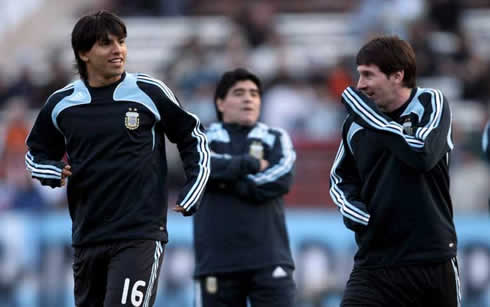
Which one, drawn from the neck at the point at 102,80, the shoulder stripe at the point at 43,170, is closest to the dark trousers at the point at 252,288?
the shoulder stripe at the point at 43,170

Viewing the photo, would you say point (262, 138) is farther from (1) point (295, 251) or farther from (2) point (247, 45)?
(2) point (247, 45)

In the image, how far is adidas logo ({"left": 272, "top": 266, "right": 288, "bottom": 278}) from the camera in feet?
28.9

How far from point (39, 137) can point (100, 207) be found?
2.35 feet

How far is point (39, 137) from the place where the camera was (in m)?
7.41

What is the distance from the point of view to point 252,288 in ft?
29.1

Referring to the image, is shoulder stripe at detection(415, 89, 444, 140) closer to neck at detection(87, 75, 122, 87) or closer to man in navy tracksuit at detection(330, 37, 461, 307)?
man in navy tracksuit at detection(330, 37, 461, 307)

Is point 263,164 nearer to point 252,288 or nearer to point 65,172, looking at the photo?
point 252,288

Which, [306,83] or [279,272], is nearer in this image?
[279,272]

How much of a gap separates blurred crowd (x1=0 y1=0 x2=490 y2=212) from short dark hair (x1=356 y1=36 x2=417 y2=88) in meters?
6.61

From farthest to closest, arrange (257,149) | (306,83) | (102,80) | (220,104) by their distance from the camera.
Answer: (306,83), (220,104), (257,149), (102,80)

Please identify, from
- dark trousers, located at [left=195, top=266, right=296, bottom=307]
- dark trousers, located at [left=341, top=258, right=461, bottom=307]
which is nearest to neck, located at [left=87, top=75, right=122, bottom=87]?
A: dark trousers, located at [left=341, top=258, right=461, bottom=307]

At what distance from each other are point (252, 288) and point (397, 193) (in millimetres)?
2300

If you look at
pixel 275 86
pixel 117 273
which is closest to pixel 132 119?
pixel 117 273

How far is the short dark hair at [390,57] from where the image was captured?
6.95 m
